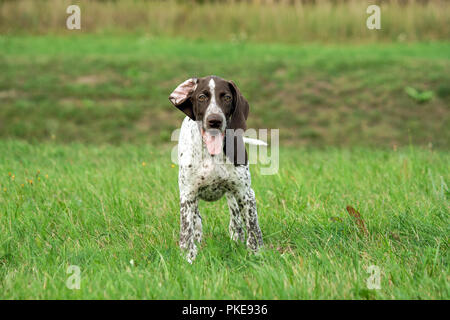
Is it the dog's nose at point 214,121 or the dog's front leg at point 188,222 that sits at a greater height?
the dog's nose at point 214,121

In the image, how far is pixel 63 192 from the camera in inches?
229

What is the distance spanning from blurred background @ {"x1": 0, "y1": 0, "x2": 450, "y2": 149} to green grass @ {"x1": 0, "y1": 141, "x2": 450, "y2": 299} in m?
3.76

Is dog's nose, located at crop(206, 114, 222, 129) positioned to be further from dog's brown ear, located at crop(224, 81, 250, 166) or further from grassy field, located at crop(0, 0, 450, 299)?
grassy field, located at crop(0, 0, 450, 299)

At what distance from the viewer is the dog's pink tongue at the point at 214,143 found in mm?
3910

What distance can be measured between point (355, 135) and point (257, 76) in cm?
367

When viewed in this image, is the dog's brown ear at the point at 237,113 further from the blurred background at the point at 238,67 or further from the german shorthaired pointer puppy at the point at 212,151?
the blurred background at the point at 238,67

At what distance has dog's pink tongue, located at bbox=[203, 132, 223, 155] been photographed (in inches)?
154

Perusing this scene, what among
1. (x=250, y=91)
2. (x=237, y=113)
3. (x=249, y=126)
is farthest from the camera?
(x=250, y=91)

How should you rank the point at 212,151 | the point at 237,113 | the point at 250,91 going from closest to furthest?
1. the point at 212,151
2. the point at 237,113
3. the point at 250,91

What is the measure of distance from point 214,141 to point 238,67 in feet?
33.5

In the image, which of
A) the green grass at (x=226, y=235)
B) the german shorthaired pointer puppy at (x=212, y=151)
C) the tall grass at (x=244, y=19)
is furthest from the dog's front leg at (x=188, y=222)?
the tall grass at (x=244, y=19)

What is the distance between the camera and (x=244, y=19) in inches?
733

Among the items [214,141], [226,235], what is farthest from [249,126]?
[214,141]

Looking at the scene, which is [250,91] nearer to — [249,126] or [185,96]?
[249,126]
